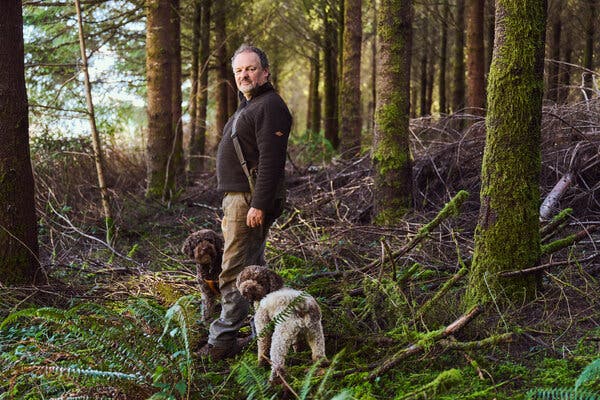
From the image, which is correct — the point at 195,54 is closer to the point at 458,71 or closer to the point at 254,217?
the point at 458,71

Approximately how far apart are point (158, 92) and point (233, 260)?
715 cm

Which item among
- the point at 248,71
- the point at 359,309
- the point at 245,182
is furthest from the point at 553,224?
the point at 248,71

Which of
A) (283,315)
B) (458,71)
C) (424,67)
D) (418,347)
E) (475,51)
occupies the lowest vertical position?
(418,347)

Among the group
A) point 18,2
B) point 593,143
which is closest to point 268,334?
point 18,2

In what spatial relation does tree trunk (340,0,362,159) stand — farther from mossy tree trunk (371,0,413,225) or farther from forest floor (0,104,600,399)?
mossy tree trunk (371,0,413,225)

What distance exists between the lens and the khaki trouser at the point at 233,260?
15.1 feet

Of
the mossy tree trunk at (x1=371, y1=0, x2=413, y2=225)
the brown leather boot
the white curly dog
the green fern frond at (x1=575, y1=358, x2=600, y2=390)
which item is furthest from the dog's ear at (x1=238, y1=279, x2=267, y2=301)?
the mossy tree trunk at (x1=371, y1=0, x2=413, y2=225)

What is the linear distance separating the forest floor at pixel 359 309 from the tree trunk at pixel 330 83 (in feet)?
37.6

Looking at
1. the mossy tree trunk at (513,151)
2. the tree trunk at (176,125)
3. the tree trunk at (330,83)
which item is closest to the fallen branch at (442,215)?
the mossy tree trunk at (513,151)

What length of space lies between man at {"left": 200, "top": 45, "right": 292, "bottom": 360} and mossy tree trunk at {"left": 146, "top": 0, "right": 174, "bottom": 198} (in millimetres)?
6727

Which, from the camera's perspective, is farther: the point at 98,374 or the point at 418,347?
the point at 418,347

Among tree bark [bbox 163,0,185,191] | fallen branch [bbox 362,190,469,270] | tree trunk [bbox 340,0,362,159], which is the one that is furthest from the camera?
tree trunk [bbox 340,0,362,159]

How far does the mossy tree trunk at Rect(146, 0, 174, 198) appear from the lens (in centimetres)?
1081

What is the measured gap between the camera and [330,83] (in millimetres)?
21859
